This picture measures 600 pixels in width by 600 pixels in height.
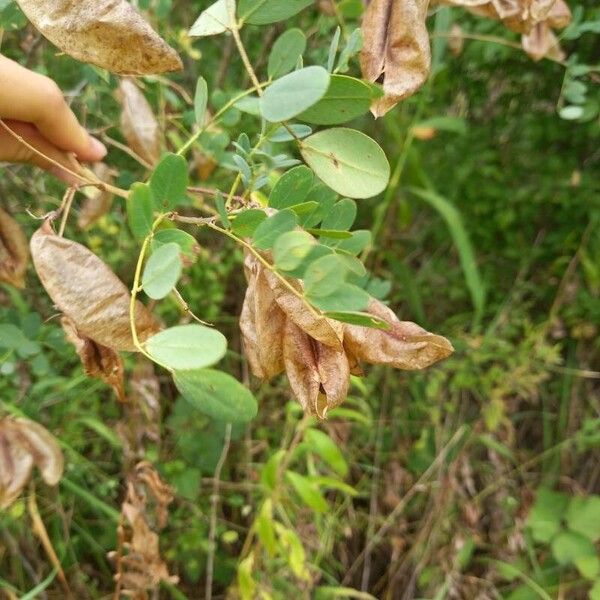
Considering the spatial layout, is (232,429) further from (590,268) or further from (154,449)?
(590,268)

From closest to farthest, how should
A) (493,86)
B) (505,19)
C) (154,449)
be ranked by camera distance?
1. (505,19)
2. (154,449)
3. (493,86)

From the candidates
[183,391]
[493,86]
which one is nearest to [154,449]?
[183,391]

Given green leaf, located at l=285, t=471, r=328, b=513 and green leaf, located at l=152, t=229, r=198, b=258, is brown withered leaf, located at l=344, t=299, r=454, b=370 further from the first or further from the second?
green leaf, located at l=285, t=471, r=328, b=513

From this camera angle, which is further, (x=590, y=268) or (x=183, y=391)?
(x=590, y=268)

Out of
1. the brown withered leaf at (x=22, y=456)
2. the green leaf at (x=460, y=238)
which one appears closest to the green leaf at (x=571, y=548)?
the green leaf at (x=460, y=238)

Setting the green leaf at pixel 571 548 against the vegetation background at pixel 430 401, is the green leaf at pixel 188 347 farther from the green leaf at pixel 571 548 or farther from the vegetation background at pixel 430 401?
the green leaf at pixel 571 548

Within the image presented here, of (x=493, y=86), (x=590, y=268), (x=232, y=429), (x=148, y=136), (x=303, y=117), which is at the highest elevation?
(x=303, y=117)

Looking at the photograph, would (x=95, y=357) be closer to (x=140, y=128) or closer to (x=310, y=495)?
(x=140, y=128)
